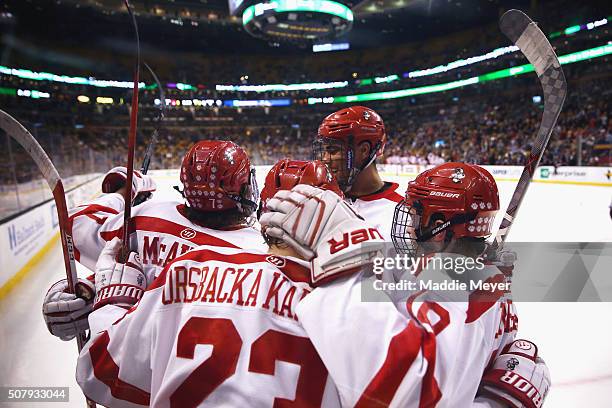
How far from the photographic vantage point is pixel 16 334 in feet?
7.87

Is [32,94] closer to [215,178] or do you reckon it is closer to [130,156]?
[130,156]

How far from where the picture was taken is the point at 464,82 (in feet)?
62.0

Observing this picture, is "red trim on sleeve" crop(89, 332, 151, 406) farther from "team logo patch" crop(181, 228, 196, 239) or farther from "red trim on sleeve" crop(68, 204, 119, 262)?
"red trim on sleeve" crop(68, 204, 119, 262)

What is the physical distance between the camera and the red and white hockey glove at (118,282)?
0.91 metres

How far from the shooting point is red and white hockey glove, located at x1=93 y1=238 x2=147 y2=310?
915mm

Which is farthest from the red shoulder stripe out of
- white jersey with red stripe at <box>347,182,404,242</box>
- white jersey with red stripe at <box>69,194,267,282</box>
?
white jersey with red stripe at <box>347,182,404,242</box>

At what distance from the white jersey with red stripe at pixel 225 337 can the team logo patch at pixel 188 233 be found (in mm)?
538

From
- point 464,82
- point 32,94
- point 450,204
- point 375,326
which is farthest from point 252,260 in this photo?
point 32,94

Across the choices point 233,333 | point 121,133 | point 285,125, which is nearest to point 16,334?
point 233,333

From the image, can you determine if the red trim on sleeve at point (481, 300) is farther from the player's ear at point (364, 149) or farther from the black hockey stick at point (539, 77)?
the player's ear at point (364, 149)

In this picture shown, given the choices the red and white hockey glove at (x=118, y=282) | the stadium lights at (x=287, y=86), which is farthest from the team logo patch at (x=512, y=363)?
the stadium lights at (x=287, y=86)

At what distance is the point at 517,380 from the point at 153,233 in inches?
42.7

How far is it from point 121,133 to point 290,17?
10720mm

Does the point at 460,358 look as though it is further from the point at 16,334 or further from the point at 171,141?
the point at 171,141
